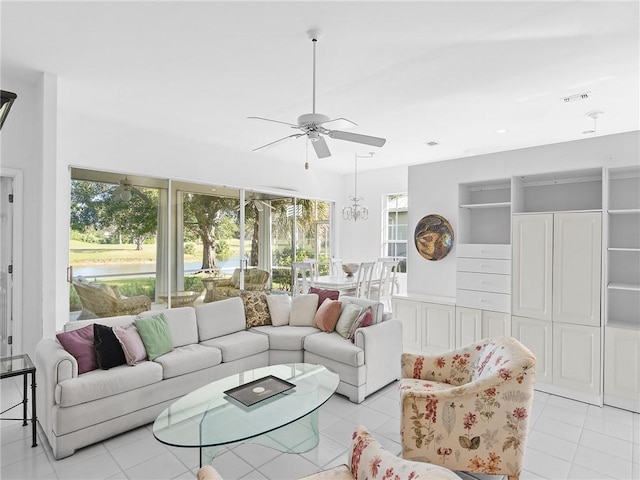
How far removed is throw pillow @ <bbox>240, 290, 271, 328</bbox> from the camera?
4.30 meters

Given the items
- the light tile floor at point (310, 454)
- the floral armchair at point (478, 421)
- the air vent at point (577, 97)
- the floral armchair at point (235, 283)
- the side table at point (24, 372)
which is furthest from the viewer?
the floral armchair at point (235, 283)

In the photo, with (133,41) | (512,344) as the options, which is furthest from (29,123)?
(512,344)

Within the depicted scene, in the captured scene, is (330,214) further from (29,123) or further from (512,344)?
(512,344)

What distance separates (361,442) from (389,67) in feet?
9.63

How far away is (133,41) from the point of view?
286cm

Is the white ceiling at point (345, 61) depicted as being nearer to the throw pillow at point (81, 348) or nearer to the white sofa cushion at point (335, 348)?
the throw pillow at point (81, 348)

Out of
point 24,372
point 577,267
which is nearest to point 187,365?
point 24,372

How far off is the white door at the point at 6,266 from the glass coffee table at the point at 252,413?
2.59 m

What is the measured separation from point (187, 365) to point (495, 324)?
10.2 feet

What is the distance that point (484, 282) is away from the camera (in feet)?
13.5

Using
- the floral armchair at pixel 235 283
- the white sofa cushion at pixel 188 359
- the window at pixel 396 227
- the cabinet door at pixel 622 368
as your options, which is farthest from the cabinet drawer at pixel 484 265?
the floral armchair at pixel 235 283

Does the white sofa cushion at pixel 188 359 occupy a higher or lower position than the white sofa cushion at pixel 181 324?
lower

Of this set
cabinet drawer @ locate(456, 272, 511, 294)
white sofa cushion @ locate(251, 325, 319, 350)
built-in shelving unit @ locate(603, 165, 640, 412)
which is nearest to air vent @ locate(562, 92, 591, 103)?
built-in shelving unit @ locate(603, 165, 640, 412)

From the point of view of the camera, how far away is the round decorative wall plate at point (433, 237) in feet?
16.7
